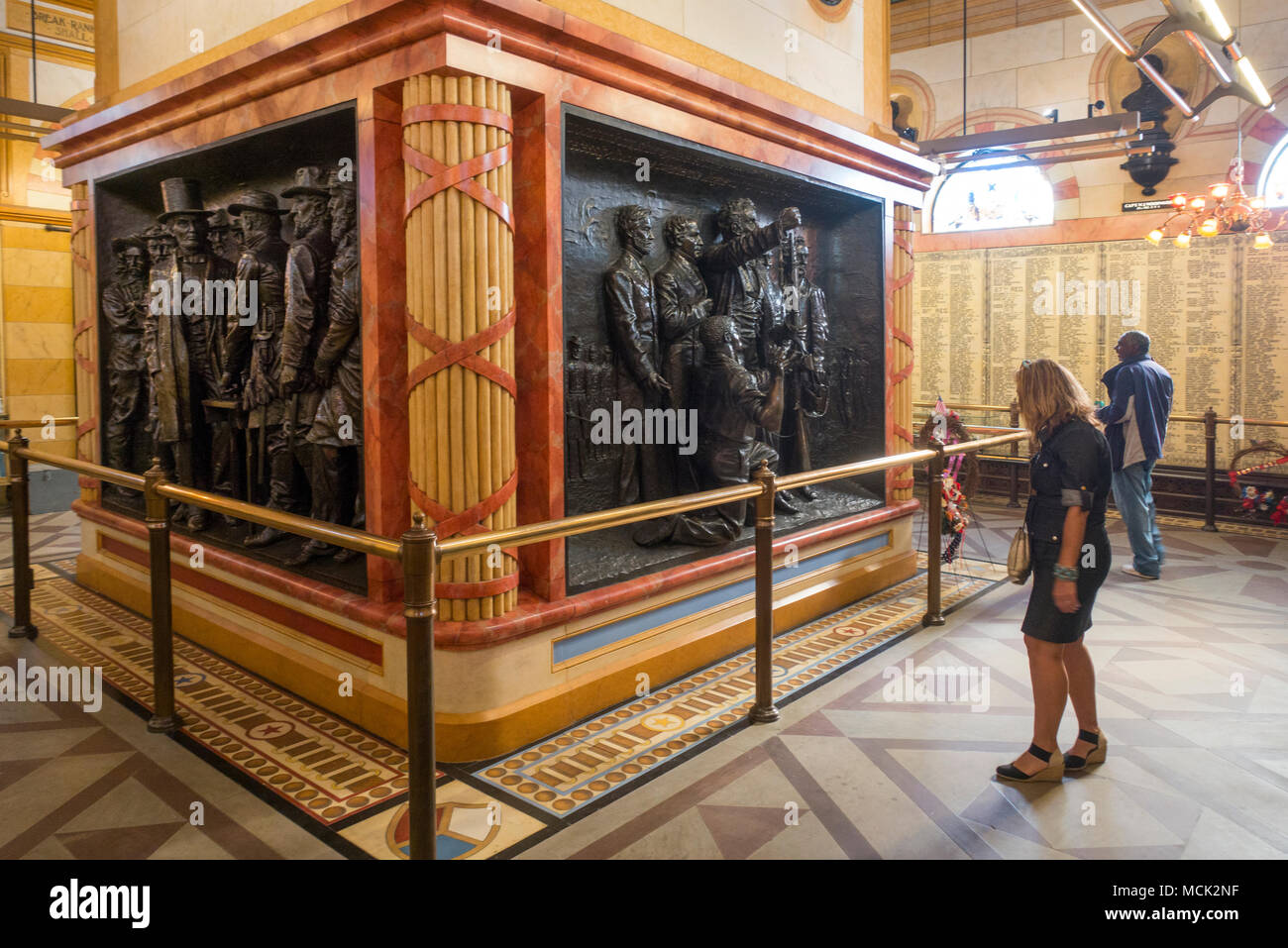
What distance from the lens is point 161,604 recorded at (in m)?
3.76

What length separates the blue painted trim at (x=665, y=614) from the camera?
3930 mm

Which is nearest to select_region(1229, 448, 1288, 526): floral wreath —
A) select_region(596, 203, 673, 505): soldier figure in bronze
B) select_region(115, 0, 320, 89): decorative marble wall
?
select_region(596, 203, 673, 505): soldier figure in bronze

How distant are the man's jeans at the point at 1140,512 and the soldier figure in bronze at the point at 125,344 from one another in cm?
727

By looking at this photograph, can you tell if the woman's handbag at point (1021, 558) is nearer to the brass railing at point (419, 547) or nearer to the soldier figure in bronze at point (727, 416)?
the brass railing at point (419, 547)

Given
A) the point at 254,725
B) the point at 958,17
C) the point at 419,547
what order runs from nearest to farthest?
1. the point at 419,547
2. the point at 254,725
3. the point at 958,17

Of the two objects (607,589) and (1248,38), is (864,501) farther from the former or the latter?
(1248,38)

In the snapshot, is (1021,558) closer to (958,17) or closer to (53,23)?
(958,17)

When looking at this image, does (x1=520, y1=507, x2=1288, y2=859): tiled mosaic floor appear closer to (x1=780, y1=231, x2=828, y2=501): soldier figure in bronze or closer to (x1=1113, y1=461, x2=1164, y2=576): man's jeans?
(x1=1113, y1=461, x2=1164, y2=576): man's jeans

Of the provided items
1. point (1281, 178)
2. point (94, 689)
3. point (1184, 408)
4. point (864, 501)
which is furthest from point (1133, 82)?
point (94, 689)

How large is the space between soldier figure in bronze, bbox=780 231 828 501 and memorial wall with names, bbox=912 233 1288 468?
4.40 metres

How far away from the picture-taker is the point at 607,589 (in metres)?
4.10

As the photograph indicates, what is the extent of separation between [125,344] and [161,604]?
10.3ft

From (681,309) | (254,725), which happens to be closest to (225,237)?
(681,309)

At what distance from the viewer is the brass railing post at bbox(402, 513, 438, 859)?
2.45 m
